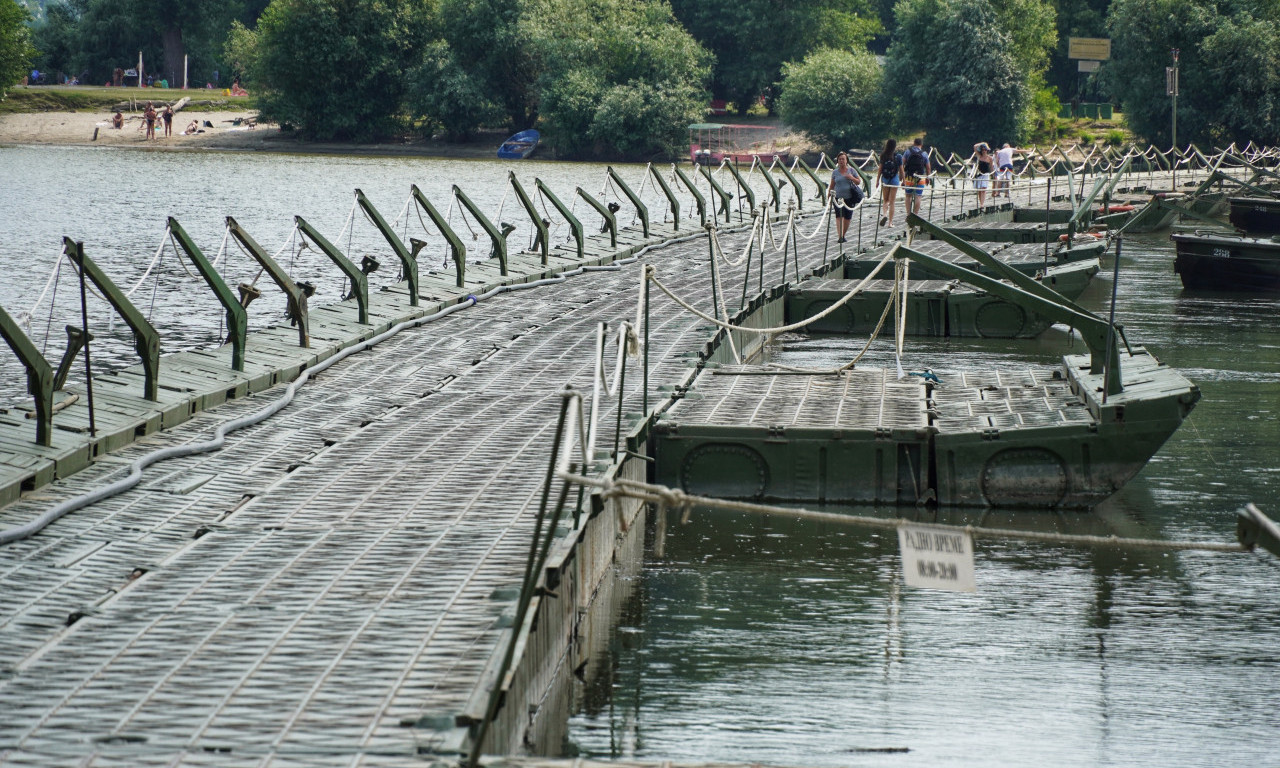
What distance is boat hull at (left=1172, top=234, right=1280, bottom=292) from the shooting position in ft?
99.2

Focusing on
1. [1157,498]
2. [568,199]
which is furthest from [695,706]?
[568,199]

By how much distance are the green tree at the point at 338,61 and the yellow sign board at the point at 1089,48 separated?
33.7 metres

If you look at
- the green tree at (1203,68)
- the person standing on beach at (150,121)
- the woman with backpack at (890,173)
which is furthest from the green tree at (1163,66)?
the person standing on beach at (150,121)

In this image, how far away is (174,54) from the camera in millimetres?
104250

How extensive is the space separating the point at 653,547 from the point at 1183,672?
4.10 meters

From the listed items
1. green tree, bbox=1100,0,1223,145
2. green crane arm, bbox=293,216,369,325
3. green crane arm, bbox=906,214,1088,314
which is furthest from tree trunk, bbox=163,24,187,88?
green crane arm, bbox=906,214,1088,314

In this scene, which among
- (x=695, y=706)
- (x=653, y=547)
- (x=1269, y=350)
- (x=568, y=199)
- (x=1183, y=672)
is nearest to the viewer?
(x=695, y=706)

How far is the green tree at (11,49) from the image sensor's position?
85.5 m

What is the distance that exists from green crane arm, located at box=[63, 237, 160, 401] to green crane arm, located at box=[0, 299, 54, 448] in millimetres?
1485

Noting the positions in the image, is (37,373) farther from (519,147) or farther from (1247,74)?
(519,147)

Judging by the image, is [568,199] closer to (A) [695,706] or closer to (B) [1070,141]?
(B) [1070,141]

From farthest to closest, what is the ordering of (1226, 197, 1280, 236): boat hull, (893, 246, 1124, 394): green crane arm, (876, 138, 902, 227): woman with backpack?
(1226, 197, 1280, 236): boat hull < (876, 138, 902, 227): woman with backpack < (893, 246, 1124, 394): green crane arm

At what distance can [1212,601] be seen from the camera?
36.2 ft

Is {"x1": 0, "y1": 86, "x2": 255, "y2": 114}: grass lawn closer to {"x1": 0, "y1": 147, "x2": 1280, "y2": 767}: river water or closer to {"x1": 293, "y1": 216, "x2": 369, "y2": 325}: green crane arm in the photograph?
{"x1": 293, "y1": 216, "x2": 369, "y2": 325}: green crane arm
